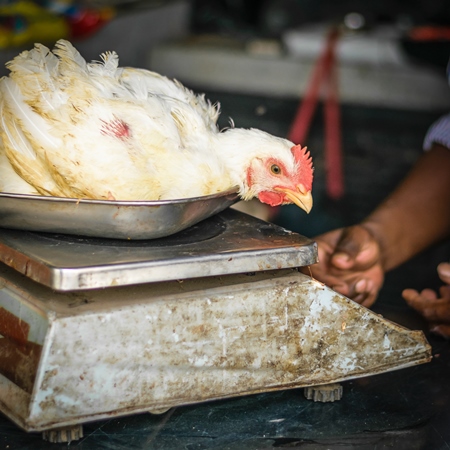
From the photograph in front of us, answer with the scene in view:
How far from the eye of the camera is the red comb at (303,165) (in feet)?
5.75

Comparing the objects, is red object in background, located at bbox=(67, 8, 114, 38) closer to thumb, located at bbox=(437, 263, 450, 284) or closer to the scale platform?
thumb, located at bbox=(437, 263, 450, 284)

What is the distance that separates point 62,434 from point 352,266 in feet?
3.13

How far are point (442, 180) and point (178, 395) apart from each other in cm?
140

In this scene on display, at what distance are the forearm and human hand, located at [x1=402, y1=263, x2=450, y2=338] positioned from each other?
0.26m

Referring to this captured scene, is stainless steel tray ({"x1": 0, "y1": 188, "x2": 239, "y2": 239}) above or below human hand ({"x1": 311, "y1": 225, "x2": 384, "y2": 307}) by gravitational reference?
above

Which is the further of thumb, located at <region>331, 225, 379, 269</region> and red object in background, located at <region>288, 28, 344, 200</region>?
red object in background, located at <region>288, 28, 344, 200</region>

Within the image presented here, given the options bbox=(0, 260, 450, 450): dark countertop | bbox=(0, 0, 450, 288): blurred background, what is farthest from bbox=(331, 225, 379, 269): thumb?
bbox=(0, 0, 450, 288): blurred background

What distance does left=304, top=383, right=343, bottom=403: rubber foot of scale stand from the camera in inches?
65.2

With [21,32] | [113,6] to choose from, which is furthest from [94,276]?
[113,6]

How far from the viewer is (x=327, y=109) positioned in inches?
195

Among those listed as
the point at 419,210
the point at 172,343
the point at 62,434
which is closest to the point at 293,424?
the point at 172,343

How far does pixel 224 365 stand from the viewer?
4.87 feet

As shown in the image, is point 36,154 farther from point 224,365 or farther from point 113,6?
point 113,6

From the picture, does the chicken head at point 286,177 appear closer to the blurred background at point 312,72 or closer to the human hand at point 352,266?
the human hand at point 352,266
